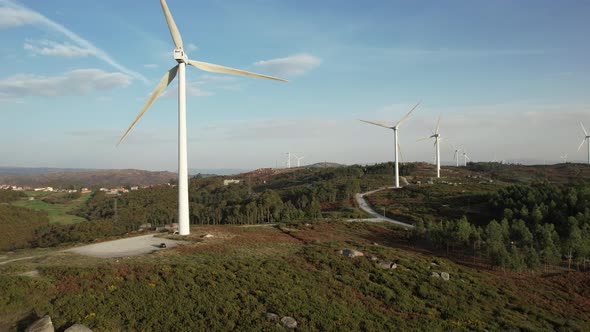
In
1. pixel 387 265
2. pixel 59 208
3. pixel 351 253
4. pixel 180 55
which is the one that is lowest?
pixel 59 208

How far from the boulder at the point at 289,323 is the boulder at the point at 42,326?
11.2 metres

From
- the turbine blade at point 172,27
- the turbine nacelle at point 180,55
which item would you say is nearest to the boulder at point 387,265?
the turbine nacelle at point 180,55

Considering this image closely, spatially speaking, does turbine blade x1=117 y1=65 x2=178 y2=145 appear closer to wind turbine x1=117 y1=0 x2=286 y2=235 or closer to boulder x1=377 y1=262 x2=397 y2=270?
wind turbine x1=117 y1=0 x2=286 y2=235

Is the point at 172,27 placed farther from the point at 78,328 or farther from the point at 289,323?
the point at 289,323

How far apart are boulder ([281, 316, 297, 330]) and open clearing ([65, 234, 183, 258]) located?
62.8 ft

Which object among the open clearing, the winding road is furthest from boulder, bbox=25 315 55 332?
the winding road

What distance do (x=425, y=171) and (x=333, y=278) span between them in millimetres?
173614

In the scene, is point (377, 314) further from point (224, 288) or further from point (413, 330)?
point (224, 288)

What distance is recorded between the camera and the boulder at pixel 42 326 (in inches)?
618

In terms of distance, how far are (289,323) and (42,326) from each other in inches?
469

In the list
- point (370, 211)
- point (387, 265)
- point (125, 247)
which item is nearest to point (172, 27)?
point (125, 247)

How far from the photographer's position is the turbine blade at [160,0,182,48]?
34.7 metres

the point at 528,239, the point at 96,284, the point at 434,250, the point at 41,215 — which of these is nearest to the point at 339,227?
the point at 434,250

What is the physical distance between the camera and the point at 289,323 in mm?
19672
